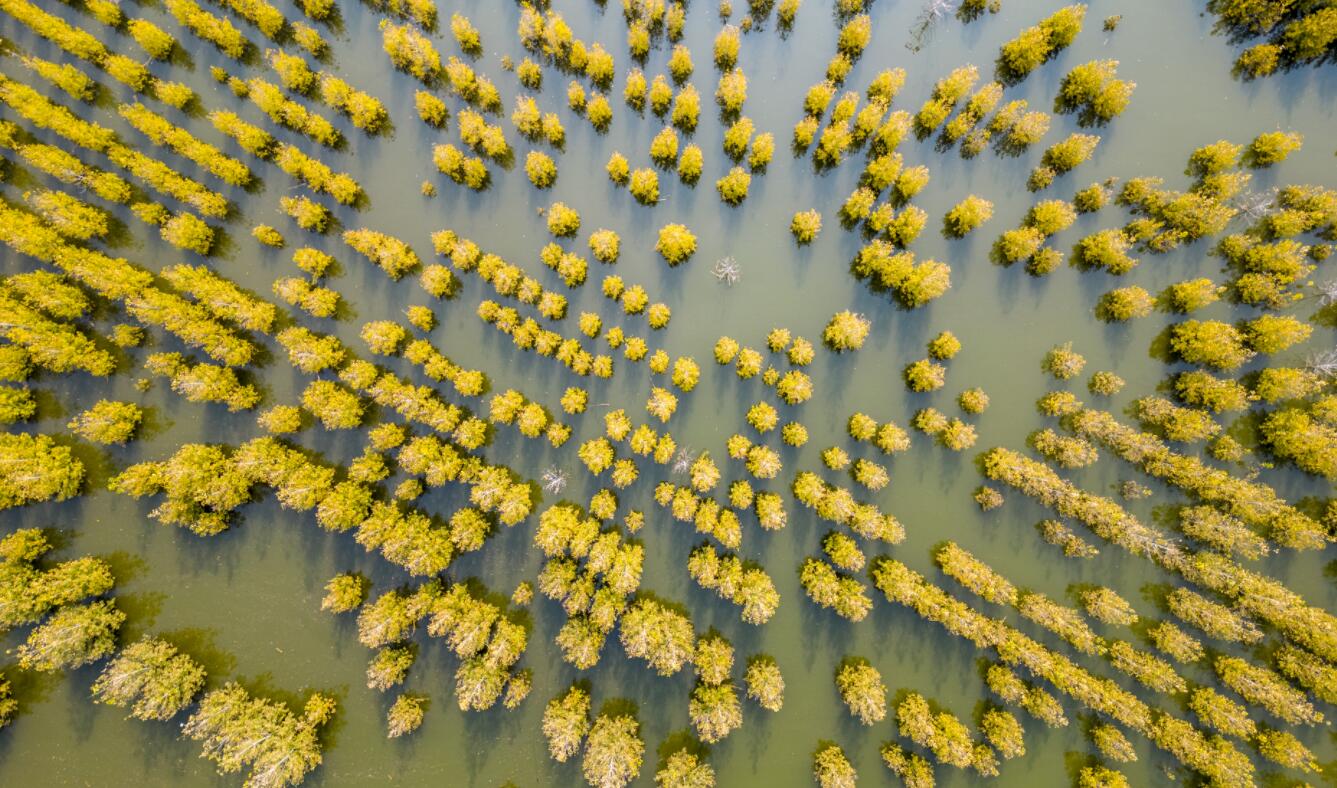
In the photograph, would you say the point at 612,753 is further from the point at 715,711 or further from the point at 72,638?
the point at 72,638

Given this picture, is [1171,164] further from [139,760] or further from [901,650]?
[139,760]

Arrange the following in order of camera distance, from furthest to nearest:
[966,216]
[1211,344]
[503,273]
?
1. [503,273]
2. [966,216]
3. [1211,344]

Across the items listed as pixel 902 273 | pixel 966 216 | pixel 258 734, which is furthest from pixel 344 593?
pixel 966 216

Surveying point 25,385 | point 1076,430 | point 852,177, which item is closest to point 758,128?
point 852,177

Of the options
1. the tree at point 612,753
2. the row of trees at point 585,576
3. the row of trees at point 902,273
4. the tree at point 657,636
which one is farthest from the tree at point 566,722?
the row of trees at point 902,273

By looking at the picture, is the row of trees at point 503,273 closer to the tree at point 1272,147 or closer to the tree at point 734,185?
the tree at point 734,185
